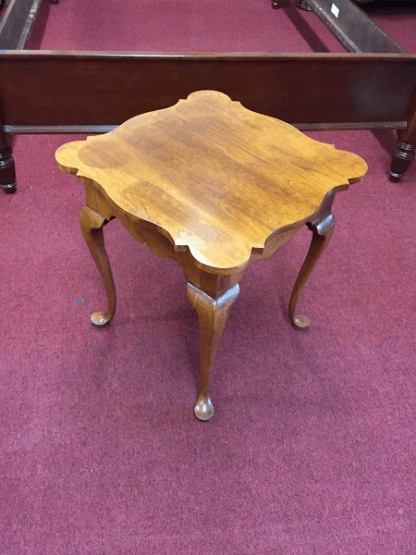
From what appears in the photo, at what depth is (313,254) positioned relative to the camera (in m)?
1.22

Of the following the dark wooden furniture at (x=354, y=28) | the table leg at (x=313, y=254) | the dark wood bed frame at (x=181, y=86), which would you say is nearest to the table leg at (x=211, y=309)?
the table leg at (x=313, y=254)

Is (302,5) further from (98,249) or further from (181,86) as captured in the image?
(98,249)

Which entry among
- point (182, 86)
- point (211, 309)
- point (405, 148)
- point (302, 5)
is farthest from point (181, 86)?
point (302, 5)

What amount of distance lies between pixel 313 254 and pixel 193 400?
0.52 metres

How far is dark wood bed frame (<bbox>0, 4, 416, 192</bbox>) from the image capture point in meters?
1.62

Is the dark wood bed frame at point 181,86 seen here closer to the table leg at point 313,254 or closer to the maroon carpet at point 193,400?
the maroon carpet at point 193,400

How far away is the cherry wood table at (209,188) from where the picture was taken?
89cm

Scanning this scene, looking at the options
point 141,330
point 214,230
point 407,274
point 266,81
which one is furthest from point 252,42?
point 214,230

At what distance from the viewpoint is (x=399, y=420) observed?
125cm

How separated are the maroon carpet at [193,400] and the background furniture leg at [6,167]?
0.19 feet

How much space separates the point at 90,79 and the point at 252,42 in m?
1.77

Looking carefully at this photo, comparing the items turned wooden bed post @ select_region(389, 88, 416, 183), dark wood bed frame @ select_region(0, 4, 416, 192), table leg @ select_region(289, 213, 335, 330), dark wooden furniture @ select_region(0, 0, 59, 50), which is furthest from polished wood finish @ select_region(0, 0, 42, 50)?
turned wooden bed post @ select_region(389, 88, 416, 183)

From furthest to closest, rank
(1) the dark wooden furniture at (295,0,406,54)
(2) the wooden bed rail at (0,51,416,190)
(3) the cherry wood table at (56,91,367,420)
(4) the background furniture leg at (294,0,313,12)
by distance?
(4) the background furniture leg at (294,0,313,12) < (1) the dark wooden furniture at (295,0,406,54) < (2) the wooden bed rail at (0,51,416,190) < (3) the cherry wood table at (56,91,367,420)

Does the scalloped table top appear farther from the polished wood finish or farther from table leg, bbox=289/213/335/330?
the polished wood finish
